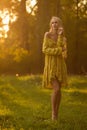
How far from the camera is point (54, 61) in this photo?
36.6 feet

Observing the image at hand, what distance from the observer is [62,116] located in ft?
40.3

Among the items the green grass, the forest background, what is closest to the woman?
the green grass

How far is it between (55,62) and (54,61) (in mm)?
32

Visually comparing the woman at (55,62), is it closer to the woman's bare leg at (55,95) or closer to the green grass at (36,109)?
the woman's bare leg at (55,95)

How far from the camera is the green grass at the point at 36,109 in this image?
1063 cm

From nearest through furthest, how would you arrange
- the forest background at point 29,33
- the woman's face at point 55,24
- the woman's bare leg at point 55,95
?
the woman's bare leg at point 55,95 < the woman's face at point 55,24 < the forest background at point 29,33

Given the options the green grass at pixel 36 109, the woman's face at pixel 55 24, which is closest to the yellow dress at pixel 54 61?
the woman's face at pixel 55 24

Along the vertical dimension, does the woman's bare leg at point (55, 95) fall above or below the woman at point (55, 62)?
below

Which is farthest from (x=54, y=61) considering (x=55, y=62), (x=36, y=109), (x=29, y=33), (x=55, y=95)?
(x=29, y=33)

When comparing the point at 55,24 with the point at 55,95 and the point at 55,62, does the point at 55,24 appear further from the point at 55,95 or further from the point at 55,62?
the point at 55,95

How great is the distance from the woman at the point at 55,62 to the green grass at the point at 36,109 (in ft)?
1.90

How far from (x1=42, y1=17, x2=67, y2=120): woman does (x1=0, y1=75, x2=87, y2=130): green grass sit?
1.90ft

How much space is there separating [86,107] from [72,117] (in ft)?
7.75

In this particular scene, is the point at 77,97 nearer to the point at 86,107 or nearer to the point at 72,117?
the point at 86,107
